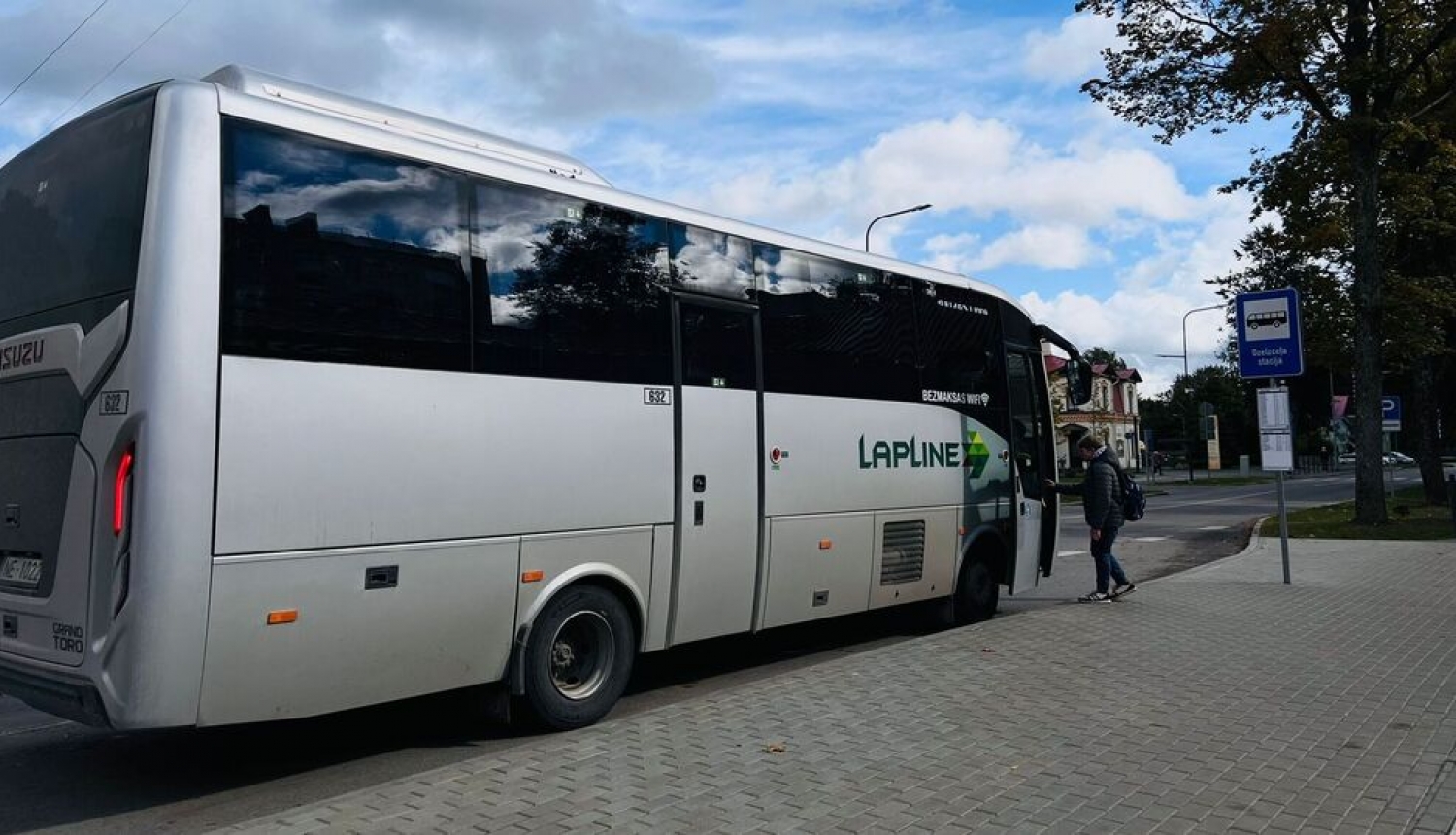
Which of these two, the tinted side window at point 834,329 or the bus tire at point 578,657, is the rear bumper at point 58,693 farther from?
the tinted side window at point 834,329

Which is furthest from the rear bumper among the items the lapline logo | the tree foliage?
the tree foliage

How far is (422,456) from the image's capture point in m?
5.55

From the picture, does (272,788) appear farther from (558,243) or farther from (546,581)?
(558,243)

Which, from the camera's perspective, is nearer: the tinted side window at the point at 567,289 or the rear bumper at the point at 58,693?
the rear bumper at the point at 58,693

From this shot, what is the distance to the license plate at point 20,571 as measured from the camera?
506 centimetres

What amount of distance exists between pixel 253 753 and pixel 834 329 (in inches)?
196

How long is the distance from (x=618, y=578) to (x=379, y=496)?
1.73 metres

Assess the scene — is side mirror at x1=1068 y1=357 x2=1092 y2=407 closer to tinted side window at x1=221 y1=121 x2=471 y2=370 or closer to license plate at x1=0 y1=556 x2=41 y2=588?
tinted side window at x1=221 y1=121 x2=471 y2=370

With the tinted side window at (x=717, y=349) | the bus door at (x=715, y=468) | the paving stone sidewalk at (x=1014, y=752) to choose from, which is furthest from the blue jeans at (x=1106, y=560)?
the tinted side window at (x=717, y=349)

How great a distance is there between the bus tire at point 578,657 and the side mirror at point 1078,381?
6394mm

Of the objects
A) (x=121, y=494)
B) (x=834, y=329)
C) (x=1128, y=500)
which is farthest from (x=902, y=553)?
(x=121, y=494)

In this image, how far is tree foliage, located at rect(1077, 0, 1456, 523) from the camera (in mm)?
21641

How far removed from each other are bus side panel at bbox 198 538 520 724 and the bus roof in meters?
2.26

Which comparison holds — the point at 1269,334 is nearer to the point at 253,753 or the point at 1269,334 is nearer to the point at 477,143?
the point at 477,143
